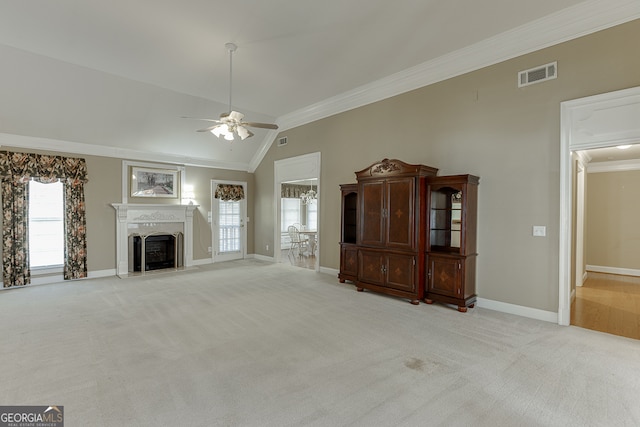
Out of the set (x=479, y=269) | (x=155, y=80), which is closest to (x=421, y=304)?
(x=479, y=269)

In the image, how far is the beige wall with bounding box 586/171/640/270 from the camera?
6668mm

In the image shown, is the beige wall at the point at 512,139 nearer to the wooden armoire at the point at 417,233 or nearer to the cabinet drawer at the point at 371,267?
the wooden armoire at the point at 417,233

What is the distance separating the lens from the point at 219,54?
448 cm

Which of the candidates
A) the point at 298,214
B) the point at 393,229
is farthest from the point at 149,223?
the point at 393,229

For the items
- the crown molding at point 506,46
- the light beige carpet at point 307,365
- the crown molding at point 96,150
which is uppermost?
the crown molding at point 506,46

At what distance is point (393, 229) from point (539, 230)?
1.91 meters

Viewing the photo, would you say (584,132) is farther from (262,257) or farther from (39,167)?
(39,167)

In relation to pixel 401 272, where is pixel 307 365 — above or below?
below

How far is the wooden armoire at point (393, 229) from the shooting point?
4531mm

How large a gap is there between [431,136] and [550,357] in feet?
11.1

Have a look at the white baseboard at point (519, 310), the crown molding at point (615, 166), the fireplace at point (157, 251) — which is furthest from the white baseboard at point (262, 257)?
the crown molding at point (615, 166)

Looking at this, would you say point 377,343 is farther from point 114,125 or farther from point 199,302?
point 114,125

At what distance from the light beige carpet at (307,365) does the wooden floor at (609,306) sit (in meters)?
0.42

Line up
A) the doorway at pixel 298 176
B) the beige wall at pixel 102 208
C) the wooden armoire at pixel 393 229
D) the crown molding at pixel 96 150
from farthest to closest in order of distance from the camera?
the doorway at pixel 298 176 → the beige wall at pixel 102 208 → the crown molding at pixel 96 150 → the wooden armoire at pixel 393 229
